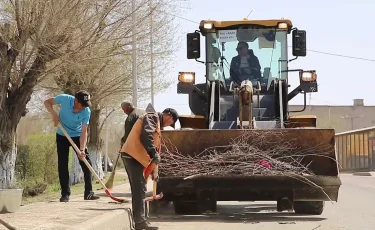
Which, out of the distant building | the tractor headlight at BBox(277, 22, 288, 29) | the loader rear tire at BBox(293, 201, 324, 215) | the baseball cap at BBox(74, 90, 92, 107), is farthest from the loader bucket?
the distant building

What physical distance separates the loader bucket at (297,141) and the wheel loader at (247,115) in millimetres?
16

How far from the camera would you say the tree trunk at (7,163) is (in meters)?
16.0

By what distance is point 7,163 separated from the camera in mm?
16141

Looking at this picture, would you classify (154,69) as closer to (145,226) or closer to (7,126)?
(7,126)

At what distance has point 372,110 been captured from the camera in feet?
325

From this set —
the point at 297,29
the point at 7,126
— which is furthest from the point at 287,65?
Result: the point at 7,126

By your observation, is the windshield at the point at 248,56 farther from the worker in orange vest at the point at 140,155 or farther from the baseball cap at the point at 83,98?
the worker in orange vest at the point at 140,155

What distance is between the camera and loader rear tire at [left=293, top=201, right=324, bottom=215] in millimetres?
11961

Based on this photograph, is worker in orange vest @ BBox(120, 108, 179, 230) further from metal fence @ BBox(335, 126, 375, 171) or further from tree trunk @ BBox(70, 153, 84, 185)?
metal fence @ BBox(335, 126, 375, 171)

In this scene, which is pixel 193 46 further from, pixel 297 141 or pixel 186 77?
pixel 297 141

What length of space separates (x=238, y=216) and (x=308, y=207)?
3.83 feet

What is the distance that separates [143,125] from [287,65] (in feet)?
19.3

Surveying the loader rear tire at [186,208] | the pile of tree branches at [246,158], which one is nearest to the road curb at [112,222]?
the pile of tree branches at [246,158]

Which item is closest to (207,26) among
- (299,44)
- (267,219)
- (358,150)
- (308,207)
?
(299,44)
